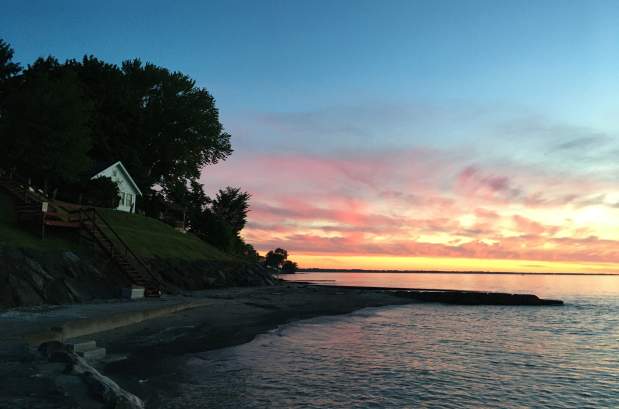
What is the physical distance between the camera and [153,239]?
51.9m

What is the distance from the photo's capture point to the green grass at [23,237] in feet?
103

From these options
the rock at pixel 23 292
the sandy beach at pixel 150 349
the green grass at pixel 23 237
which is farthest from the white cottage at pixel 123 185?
the rock at pixel 23 292

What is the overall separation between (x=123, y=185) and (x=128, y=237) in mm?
25962

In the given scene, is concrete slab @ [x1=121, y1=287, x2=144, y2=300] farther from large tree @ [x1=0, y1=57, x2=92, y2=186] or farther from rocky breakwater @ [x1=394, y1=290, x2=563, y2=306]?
rocky breakwater @ [x1=394, y1=290, x2=563, y2=306]

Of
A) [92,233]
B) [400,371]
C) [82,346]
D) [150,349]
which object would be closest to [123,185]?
[92,233]

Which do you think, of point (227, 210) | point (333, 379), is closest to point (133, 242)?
point (333, 379)

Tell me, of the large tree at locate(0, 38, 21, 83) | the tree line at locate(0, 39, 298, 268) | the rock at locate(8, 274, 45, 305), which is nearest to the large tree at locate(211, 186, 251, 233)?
the tree line at locate(0, 39, 298, 268)

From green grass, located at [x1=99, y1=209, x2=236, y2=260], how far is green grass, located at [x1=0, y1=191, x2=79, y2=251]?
27.4 ft

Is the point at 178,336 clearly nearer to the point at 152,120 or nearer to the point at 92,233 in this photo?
the point at 92,233

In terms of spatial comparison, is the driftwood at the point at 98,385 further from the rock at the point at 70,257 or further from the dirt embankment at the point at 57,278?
the rock at the point at 70,257

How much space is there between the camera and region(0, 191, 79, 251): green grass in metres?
31.5

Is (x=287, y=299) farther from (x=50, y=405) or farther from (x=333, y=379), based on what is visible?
(x=50, y=405)

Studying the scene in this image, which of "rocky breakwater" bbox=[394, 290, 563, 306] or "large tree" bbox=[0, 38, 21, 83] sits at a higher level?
"large tree" bbox=[0, 38, 21, 83]

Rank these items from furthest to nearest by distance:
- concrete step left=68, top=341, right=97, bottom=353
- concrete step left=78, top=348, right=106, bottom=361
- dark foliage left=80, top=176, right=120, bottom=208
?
dark foliage left=80, top=176, right=120, bottom=208 → concrete step left=78, top=348, right=106, bottom=361 → concrete step left=68, top=341, right=97, bottom=353
